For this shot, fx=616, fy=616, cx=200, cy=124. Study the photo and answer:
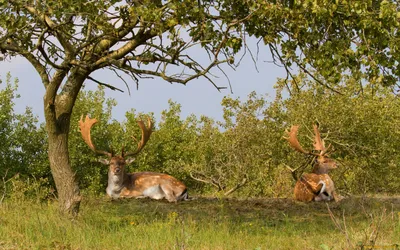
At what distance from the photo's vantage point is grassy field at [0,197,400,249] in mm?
8195

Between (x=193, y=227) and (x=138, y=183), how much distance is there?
17.1ft

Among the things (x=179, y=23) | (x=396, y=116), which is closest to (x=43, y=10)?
(x=179, y=23)

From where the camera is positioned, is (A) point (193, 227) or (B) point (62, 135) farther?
(B) point (62, 135)

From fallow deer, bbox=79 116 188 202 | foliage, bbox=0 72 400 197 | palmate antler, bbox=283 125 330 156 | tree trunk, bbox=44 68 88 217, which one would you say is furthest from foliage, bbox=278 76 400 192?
tree trunk, bbox=44 68 88 217

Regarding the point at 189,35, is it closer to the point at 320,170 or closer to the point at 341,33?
the point at 341,33

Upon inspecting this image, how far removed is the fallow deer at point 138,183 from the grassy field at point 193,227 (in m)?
0.53

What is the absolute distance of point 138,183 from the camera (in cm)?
1459

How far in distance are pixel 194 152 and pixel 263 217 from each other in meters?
13.9

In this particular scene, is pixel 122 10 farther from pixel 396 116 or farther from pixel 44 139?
pixel 396 116

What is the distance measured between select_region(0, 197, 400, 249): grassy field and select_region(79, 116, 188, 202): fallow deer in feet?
1.74

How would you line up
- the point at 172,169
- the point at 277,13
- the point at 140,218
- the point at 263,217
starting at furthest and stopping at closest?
the point at 172,169 → the point at 263,217 → the point at 140,218 → the point at 277,13

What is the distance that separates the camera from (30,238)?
8.51 metres

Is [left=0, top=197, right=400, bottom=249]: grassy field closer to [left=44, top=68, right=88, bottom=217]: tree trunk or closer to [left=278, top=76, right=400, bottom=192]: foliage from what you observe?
[left=44, top=68, right=88, bottom=217]: tree trunk

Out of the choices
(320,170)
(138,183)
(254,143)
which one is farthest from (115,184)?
(254,143)
